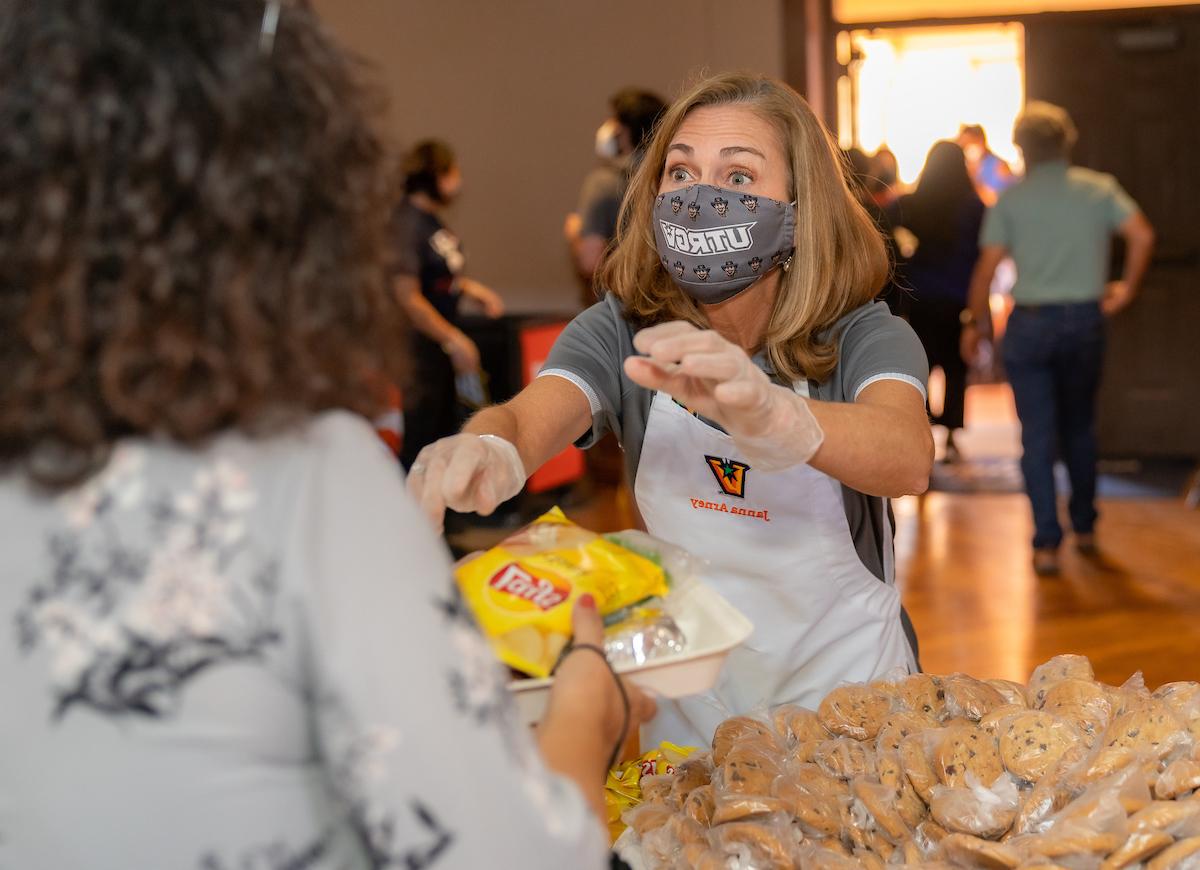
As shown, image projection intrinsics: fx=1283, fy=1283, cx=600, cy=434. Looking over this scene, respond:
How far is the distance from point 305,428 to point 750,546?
1.15 metres

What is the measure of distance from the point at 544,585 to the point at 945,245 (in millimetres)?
5885

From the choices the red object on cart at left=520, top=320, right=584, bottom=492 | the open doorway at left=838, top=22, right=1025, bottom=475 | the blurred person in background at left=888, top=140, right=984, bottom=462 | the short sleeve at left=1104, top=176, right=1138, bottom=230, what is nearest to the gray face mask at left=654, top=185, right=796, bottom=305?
the short sleeve at left=1104, top=176, right=1138, bottom=230

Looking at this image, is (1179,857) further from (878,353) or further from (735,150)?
(735,150)

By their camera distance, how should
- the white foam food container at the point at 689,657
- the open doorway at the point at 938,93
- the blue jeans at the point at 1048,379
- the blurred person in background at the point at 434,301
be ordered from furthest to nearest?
the open doorway at the point at 938,93 → the blurred person in background at the point at 434,301 → the blue jeans at the point at 1048,379 → the white foam food container at the point at 689,657

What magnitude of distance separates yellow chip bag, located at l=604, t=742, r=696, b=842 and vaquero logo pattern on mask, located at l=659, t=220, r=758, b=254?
0.68 m

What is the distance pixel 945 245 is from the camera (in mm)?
6531

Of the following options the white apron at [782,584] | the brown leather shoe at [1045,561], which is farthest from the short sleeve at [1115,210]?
the white apron at [782,584]

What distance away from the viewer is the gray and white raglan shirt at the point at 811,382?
169cm

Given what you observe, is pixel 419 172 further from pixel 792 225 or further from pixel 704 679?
pixel 704 679

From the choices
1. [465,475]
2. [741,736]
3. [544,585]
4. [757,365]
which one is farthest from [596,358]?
[544,585]

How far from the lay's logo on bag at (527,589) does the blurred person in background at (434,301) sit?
13.2 ft

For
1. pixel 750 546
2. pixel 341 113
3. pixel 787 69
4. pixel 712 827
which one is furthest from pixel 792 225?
Answer: pixel 787 69

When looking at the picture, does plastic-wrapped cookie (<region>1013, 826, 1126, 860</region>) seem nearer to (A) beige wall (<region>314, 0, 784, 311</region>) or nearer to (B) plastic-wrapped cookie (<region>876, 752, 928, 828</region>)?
(B) plastic-wrapped cookie (<region>876, 752, 928, 828</region>)

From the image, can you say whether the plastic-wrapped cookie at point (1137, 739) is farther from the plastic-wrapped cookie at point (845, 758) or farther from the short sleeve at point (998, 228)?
the short sleeve at point (998, 228)
